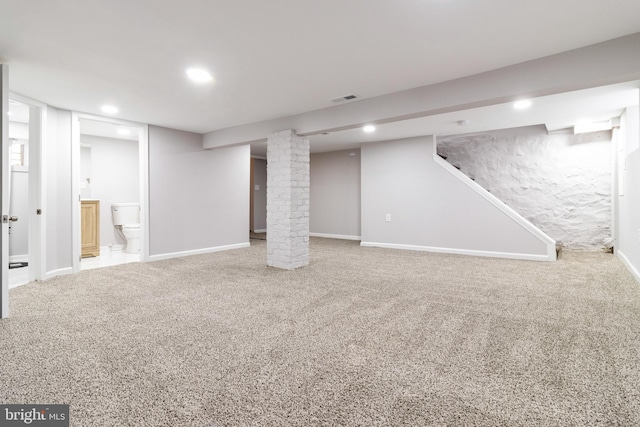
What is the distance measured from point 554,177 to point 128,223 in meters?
8.50

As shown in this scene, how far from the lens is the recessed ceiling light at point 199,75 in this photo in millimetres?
3034

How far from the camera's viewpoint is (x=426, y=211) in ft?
21.1

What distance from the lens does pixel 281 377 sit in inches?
70.9

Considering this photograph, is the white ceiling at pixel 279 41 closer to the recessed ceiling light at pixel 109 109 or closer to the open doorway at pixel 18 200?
the recessed ceiling light at pixel 109 109

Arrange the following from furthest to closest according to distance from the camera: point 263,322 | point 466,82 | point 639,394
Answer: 1. point 466,82
2. point 263,322
3. point 639,394

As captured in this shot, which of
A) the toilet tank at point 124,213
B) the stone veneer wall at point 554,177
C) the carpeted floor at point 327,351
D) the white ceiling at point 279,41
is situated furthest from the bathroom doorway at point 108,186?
the stone veneer wall at point 554,177

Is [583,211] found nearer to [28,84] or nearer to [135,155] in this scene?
[28,84]

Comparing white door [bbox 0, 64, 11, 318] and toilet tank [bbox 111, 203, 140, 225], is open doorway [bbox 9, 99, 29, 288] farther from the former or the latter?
white door [bbox 0, 64, 11, 318]

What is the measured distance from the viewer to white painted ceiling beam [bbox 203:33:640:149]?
252cm

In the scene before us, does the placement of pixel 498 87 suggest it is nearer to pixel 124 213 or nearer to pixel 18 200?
pixel 124 213

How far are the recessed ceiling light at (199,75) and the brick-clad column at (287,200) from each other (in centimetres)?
158

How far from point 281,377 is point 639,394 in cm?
188

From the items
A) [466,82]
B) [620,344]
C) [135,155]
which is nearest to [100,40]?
[466,82]

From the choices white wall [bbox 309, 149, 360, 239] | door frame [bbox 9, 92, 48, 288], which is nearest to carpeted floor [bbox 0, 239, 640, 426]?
door frame [bbox 9, 92, 48, 288]
